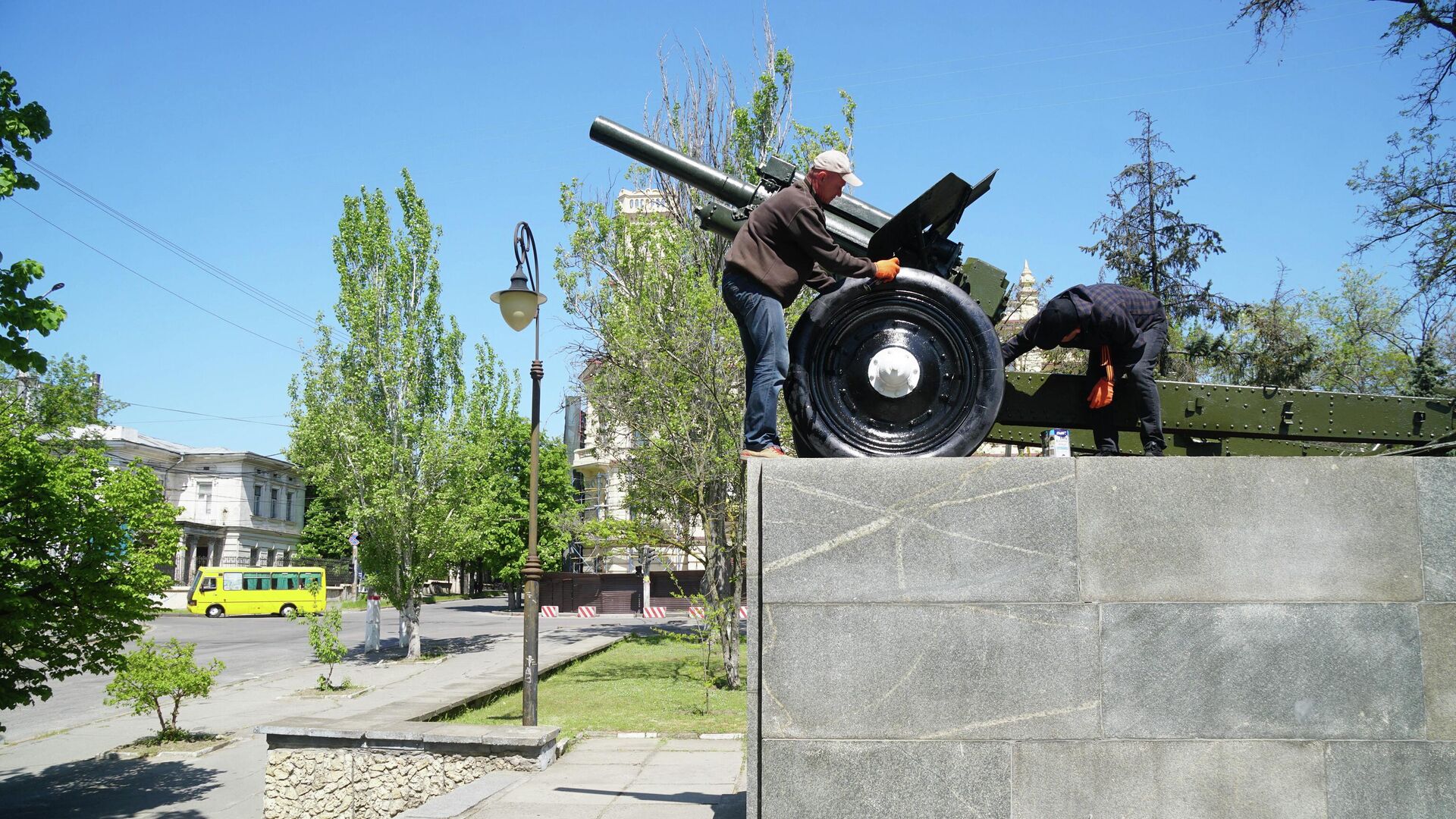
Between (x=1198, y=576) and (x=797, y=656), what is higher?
(x=1198, y=576)

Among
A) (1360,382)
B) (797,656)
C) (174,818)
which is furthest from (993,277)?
(1360,382)

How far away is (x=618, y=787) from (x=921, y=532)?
4.73 m

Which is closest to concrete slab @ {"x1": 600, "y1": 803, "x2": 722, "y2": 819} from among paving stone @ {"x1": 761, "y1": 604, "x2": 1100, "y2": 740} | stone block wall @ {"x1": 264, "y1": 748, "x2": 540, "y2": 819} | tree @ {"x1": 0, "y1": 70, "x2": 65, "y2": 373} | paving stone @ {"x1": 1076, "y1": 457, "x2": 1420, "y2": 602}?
paving stone @ {"x1": 761, "y1": 604, "x2": 1100, "y2": 740}

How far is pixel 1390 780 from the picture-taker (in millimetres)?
4082

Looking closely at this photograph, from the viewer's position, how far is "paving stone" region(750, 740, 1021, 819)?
161 inches

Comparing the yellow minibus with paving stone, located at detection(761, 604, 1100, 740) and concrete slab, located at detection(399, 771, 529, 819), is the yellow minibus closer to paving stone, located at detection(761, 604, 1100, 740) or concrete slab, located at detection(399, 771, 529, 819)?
concrete slab, located at detection(399, 771, 529, 819)

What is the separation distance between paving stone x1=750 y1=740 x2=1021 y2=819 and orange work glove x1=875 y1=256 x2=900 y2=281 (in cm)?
210

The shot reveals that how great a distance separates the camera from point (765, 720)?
4.18 m

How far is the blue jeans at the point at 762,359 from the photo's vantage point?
4867 mm

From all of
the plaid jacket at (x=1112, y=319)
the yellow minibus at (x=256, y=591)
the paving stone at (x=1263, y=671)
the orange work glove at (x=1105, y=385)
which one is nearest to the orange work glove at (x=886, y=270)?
the plaid jacket at (x=1112, y=319)

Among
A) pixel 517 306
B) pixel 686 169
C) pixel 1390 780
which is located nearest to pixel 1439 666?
pixel 1390 780

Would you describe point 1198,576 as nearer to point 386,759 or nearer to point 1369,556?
point 1369,556

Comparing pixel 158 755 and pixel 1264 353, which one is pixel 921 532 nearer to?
pixel 158 755

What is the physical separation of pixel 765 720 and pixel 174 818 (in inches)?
369
